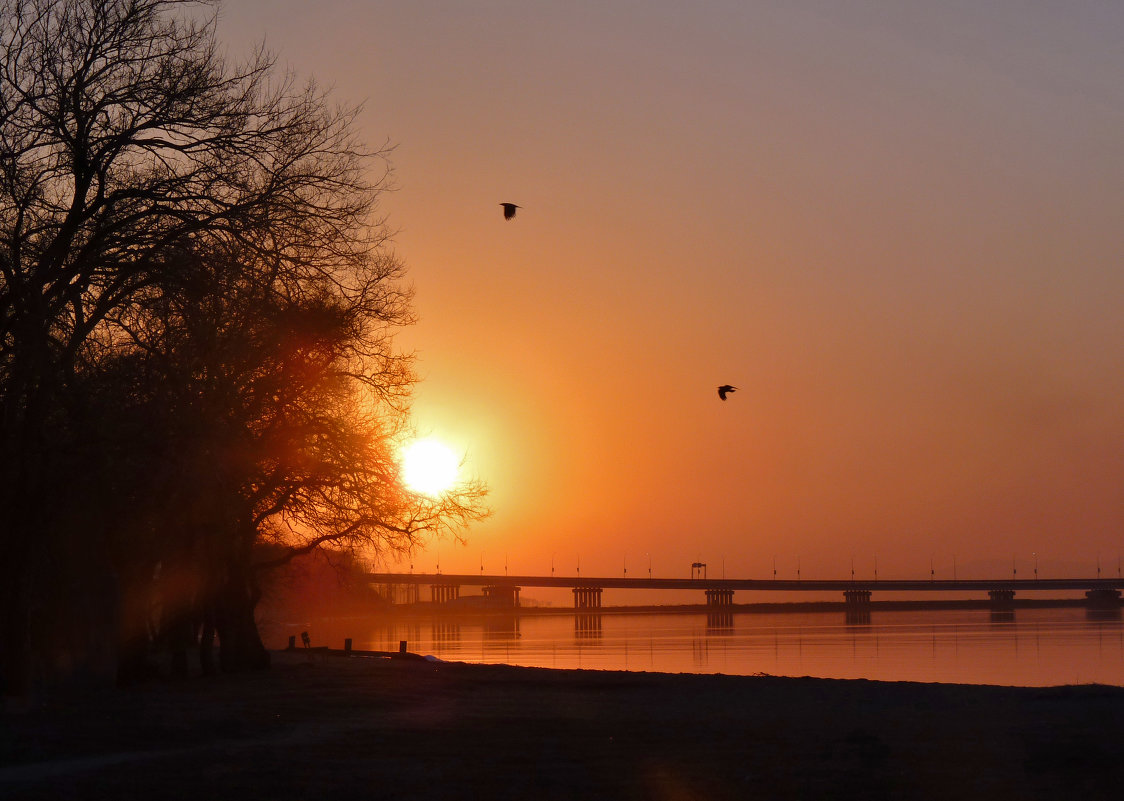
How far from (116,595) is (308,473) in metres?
5.45

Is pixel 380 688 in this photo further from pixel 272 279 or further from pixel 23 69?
pixel 23 69

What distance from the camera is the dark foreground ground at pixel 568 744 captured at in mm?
14164

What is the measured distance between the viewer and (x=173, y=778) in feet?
47.1

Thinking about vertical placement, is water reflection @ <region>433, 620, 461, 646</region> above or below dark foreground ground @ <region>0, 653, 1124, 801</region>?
below

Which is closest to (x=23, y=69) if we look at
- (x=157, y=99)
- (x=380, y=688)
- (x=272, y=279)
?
(x=157, y=99)

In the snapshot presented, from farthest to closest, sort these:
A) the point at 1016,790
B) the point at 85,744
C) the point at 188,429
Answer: the point at 188,429 → the point at 85,744 → the point at 1016,790

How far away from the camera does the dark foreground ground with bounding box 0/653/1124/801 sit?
14.2m

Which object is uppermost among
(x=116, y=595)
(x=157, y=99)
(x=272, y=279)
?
(x=157, y=99)

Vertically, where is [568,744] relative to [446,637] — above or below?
above

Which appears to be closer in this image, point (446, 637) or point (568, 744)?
point (568, 744)

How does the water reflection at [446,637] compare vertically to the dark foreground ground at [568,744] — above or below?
below

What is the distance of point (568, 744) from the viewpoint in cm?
1798

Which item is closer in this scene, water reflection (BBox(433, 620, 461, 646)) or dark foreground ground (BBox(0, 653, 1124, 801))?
dark foreground ground (BBox(0, 653, 1124, 801))

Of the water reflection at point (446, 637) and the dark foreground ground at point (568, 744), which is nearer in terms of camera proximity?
the dark foreground ground at point (568, 744)
